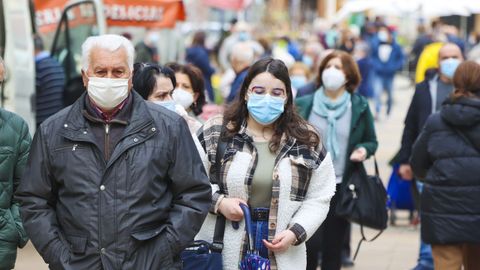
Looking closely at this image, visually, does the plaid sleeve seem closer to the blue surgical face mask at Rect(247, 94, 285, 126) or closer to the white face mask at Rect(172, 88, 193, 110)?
the blue surgical face mask at Rect(247, 94, 285, 126)

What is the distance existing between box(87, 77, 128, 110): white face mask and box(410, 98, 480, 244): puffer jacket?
3227mm

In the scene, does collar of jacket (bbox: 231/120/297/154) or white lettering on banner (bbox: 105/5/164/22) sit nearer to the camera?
collar of jacket (bbox: 231/120/297/154)

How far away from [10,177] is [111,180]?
0.94 metres

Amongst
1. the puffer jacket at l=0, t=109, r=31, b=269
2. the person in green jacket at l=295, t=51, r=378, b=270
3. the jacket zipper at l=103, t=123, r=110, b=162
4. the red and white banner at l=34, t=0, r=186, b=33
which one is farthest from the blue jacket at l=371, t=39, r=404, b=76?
the jacket zipper at l=103, t=123, r=110, b=162

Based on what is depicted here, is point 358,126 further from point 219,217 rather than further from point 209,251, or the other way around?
point 209,251

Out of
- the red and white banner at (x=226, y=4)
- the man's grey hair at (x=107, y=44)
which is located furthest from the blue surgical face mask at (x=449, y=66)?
the red and white banner at (x=226, y=4)

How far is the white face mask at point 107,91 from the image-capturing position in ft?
15.7

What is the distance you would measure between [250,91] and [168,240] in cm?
133

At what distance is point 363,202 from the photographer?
7949mm

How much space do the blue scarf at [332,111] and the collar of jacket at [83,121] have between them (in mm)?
3351

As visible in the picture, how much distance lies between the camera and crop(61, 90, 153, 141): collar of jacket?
4.78 meters

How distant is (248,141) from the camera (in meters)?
5.81

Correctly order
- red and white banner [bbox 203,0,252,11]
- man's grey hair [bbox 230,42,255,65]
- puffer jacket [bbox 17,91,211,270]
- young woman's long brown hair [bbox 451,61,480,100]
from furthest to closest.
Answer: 1. red and white banner [bbox 203,0,252,11]
2. man's grey hair [bbox 230,42,255,65]
3. young woman's long brown hair [bbox 451,61,480,100]
4. puffer jacket [bbox 17,91,211,270]

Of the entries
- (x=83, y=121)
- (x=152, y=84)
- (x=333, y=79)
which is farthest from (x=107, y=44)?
(x=333, y=79)
